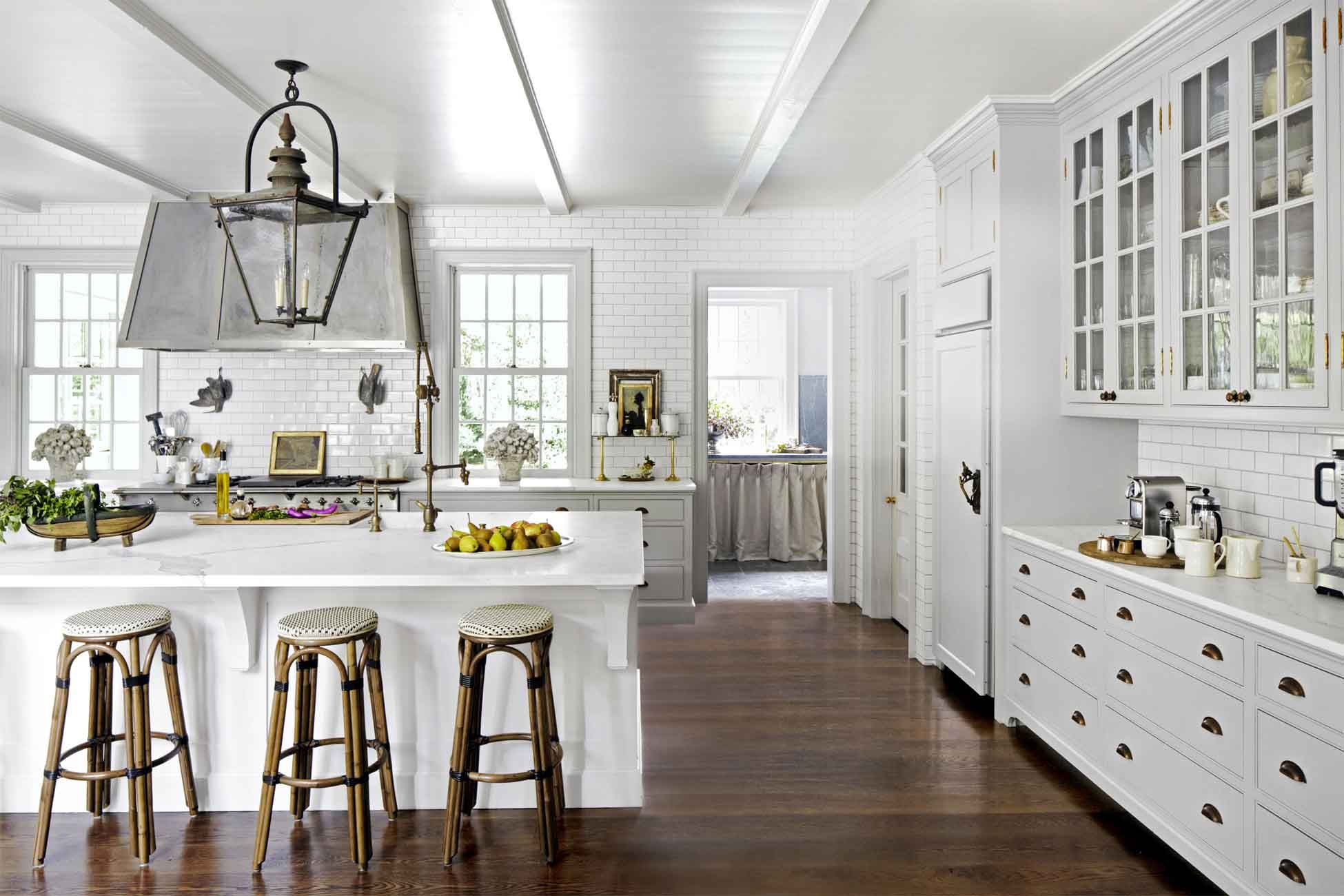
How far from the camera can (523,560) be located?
296 centimetres

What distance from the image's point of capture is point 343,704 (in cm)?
277

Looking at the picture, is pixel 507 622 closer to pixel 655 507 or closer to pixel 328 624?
pixel 328 624

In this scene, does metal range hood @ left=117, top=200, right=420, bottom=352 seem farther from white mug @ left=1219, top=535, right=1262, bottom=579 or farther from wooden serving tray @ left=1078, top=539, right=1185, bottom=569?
white mug @ left=1219, top=535, right=1262, bottom=579

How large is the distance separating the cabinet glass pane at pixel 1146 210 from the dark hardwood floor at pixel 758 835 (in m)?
2.12

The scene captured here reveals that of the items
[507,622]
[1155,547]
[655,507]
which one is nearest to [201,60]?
[507,622]

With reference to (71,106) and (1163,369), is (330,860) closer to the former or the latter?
(1163,369)

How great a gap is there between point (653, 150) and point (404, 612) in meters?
2.88

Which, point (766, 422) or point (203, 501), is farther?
point (766, 422)

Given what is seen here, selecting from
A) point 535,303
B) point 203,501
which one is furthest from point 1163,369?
point 203,501

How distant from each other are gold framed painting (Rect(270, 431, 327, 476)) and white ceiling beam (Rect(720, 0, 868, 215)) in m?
3.42

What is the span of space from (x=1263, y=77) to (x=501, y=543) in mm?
2871

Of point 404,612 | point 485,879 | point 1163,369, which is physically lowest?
point 485,879

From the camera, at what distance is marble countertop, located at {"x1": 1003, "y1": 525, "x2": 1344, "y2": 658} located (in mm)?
2168

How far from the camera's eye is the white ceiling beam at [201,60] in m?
2.97
